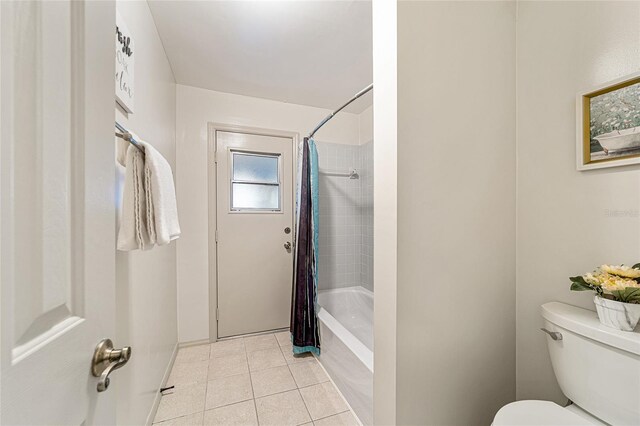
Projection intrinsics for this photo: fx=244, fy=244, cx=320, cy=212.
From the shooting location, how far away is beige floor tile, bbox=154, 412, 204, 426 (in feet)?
4.54

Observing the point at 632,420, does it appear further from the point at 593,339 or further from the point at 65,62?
the point at 65,62

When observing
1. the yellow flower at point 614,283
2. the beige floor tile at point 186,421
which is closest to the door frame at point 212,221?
the beige floor tile at point 186,421

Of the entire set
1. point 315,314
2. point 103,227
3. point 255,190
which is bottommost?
point 315,314

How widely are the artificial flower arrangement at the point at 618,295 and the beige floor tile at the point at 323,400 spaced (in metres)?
1.35

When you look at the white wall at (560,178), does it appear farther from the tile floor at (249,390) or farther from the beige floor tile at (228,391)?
the beige floor tile at (228,391)

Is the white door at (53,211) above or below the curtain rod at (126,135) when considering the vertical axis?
below

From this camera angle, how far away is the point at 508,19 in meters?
1.18

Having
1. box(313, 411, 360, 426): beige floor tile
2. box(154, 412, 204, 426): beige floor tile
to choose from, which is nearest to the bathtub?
box(313, 411, 360, 426): beige floor tile

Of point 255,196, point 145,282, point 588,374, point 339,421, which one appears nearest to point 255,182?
point 255,196

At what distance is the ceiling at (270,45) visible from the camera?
55.3 inches

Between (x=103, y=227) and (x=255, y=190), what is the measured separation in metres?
1.99

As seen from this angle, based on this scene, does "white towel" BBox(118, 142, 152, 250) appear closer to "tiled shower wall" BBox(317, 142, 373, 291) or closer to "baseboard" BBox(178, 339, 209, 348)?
"baseboard" BBox(178, 339, 209, 348)

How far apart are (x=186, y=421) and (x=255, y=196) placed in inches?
68.4

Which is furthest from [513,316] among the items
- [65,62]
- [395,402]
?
[65,62]
